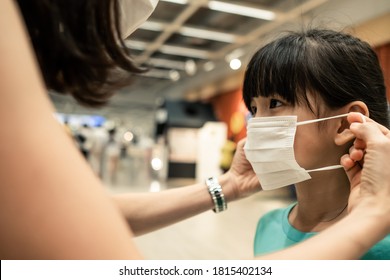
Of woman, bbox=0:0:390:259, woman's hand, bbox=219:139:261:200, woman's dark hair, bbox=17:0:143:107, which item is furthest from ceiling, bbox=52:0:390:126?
woman, bbox=0:0:390:259

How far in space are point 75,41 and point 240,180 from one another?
73 centimetres

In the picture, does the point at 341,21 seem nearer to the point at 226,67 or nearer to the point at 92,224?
the point at 92,224

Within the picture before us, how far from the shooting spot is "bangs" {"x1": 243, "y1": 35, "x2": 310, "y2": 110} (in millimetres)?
917

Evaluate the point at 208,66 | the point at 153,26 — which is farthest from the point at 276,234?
the point at 208,66

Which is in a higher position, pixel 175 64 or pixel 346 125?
pixel 175 64

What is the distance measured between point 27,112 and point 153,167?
25.2 ft

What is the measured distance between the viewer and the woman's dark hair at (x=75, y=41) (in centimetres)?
46

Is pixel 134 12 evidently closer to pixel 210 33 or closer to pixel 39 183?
pixel 39 183

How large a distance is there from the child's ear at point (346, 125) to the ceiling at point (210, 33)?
0.30 meters

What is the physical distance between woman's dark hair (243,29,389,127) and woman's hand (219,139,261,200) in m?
0.23

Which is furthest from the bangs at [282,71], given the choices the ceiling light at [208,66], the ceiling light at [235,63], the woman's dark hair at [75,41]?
the ceiling light at [208,66]

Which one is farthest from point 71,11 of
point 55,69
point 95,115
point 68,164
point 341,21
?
point 95,115

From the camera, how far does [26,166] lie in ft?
1.14

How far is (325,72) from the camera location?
90cm
